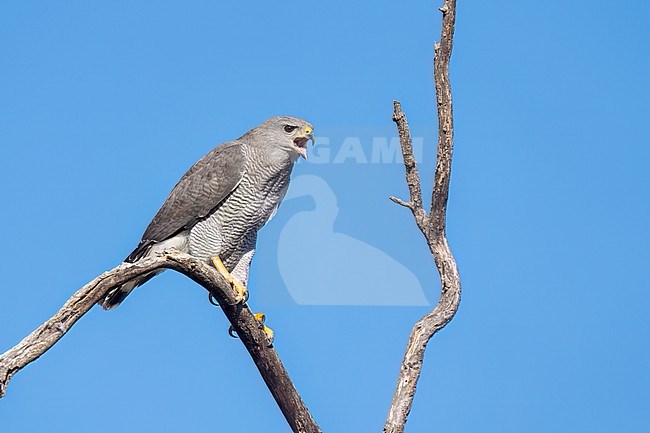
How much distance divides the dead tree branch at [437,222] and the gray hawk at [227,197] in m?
0.79

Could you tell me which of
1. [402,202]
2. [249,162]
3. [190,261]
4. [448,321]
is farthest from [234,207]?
[448,321]

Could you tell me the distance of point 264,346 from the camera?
640cm

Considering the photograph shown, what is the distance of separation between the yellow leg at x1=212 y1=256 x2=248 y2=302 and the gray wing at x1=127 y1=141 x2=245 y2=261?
0.31 metres

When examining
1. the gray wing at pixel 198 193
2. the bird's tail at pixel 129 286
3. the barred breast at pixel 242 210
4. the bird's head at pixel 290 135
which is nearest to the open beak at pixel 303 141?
the bird's head at pixel 290 135

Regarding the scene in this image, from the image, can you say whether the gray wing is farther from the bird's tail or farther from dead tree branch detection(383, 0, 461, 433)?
dead tree branch detection(383, 0, 461, 433)

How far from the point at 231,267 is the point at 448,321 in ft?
5.17

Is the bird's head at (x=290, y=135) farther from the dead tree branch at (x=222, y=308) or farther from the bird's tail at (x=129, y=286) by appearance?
the bird's tail at (x=129, y=286)

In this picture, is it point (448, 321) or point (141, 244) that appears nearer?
point (448, 321)

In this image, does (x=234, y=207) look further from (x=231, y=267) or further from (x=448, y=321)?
(x=448, y=321)

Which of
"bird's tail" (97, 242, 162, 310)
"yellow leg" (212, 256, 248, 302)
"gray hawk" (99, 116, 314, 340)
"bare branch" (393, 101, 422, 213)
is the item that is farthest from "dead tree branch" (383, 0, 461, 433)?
"bird's tail" (97, 242, 162, 310)

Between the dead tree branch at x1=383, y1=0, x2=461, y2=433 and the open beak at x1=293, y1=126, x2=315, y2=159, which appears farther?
the open beak at x1=293, y1=126, x2=315, y2=159

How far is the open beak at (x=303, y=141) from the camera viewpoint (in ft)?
21.6

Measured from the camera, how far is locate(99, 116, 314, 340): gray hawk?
6605 millimetres

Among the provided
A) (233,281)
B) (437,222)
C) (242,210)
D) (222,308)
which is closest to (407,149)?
(437,222)
